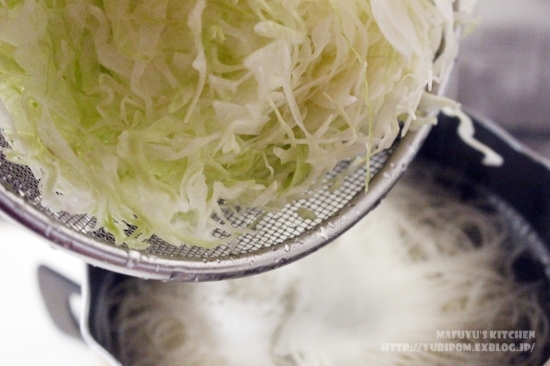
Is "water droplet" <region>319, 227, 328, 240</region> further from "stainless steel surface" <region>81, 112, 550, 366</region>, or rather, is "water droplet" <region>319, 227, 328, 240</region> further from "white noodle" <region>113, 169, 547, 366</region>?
"stainless steel surface" <region>81, 112, 550, 366</region>

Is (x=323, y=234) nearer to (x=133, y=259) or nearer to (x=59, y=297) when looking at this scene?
(x=133, y=259)

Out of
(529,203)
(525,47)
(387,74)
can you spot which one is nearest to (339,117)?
(387,74)

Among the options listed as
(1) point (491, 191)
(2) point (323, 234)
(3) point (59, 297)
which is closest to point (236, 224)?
(2) point (323, 234)

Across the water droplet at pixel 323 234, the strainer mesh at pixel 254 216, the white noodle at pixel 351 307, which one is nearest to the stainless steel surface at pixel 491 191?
the white noodle at pixel 351 307

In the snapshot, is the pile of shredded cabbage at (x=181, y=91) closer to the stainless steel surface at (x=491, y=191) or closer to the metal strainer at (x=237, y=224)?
the metal strainer at (x=237, y=224)

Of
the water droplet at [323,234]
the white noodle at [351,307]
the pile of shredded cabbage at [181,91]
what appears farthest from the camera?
the white noodle at [351,307]

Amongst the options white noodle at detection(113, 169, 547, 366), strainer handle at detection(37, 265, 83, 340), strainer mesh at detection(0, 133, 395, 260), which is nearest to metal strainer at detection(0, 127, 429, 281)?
strainer mesh at detection(0, 133, 395, 260)

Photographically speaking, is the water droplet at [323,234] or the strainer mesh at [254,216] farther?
the water droplet at [323,234]
